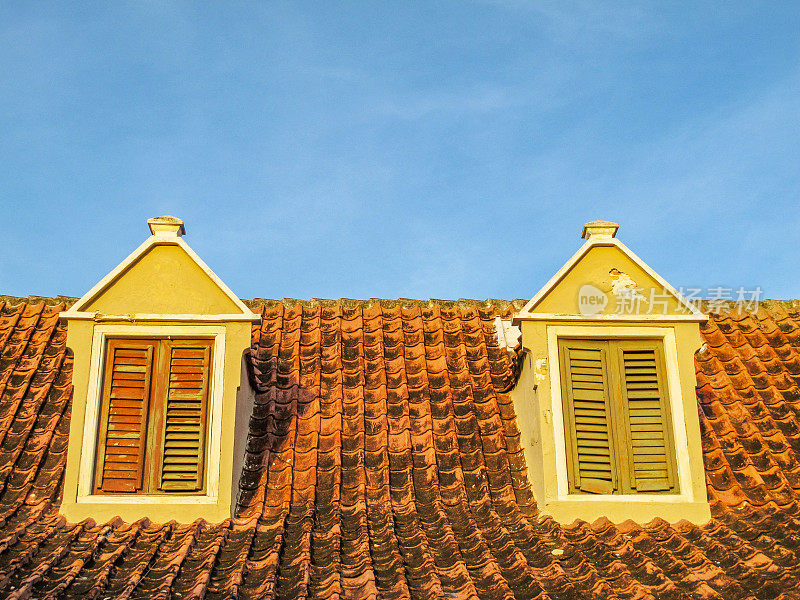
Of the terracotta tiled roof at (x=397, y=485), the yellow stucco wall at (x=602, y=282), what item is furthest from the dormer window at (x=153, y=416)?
the yellow stucco wall at (x=602, y=282)

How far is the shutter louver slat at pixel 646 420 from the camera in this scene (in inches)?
314

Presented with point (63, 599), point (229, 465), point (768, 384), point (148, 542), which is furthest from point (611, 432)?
point (63, 599)

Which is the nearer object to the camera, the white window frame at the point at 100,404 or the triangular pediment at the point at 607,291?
the white window frame at the point at 100,404

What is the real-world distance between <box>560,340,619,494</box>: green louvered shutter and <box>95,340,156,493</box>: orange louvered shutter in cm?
371

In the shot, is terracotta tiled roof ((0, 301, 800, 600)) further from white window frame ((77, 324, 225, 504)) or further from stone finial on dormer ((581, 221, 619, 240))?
stone finial on dormer ((581, 221, 619, 240))

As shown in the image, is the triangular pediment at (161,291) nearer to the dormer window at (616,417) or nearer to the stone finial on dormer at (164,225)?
the stone finial on dormer at (164,225)

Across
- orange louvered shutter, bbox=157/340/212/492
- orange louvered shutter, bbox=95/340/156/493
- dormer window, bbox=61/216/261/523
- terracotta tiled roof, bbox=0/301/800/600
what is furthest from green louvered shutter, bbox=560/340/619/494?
orange louvered shutter, bbox=95/340/156/493

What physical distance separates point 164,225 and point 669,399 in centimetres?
494

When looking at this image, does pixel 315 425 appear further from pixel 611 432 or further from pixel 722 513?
pixel 722 513

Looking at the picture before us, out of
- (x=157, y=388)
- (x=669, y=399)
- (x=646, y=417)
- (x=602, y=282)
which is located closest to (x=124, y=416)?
(x=157, y=388)

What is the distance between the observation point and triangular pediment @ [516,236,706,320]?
8469 mm

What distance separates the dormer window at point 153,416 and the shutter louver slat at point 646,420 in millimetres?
3779

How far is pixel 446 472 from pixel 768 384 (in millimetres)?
3717

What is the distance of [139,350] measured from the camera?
8234 millimetres
